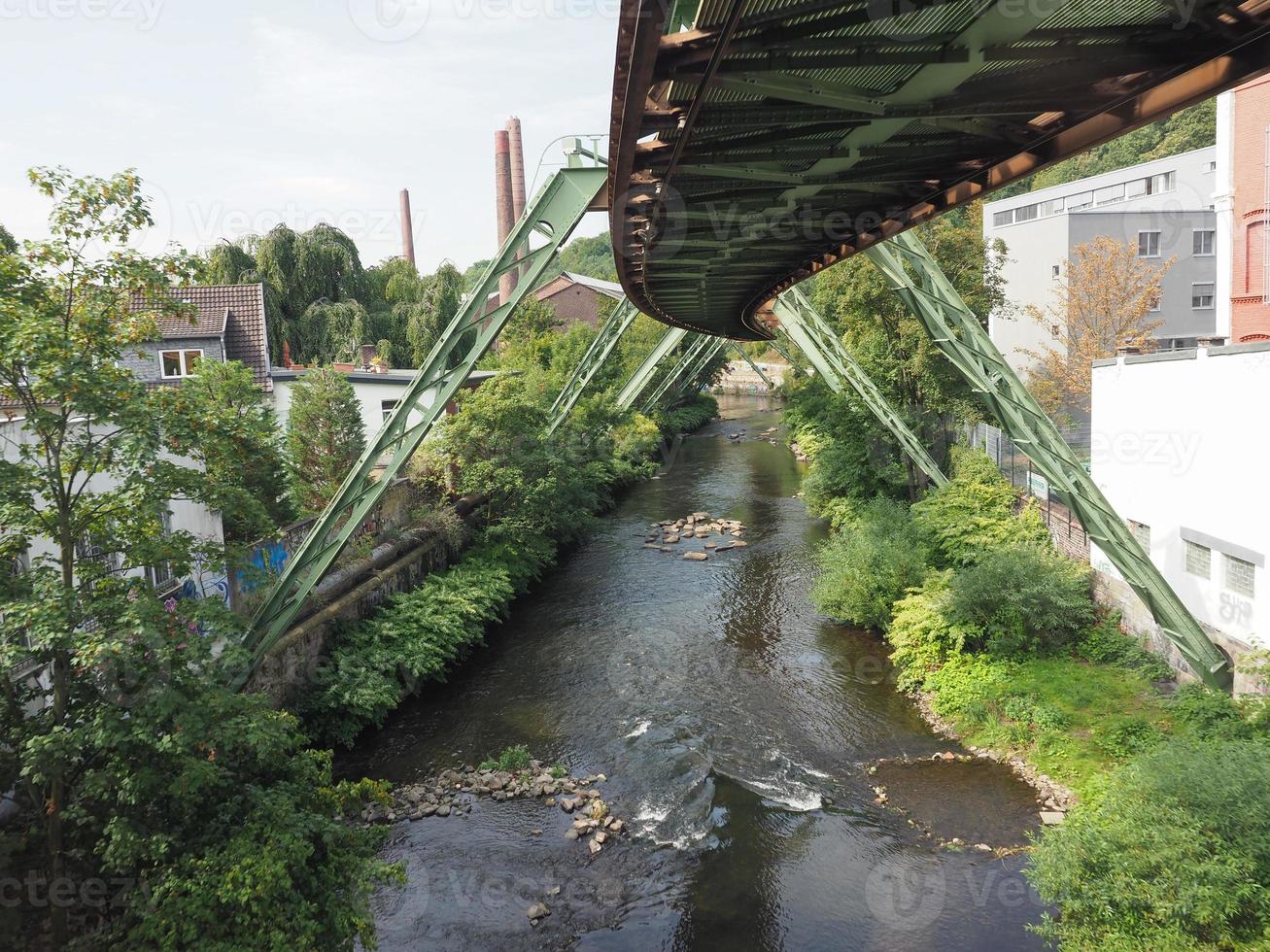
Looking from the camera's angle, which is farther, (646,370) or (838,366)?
(646,370)

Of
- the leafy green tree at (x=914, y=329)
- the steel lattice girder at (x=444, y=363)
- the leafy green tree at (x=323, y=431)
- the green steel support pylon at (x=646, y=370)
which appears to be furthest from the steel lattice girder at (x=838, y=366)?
the leafy green tree at (x=323, y=431)

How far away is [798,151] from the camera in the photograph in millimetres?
5895

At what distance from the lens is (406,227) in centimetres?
4459

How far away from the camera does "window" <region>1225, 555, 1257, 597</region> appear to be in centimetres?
927

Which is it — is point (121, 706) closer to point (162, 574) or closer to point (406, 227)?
point (162, 574)

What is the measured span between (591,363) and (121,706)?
65.4ft

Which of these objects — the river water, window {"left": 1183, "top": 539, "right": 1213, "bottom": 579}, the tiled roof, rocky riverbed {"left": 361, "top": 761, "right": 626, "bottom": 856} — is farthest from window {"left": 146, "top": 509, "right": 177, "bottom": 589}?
window {"left": 1183, "top": 539, "right": 1213, "bottom": 579}

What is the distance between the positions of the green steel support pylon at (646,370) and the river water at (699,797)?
13.0 meters

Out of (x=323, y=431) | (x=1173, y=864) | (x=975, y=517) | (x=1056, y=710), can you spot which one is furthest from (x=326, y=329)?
(x=1173, y=864)

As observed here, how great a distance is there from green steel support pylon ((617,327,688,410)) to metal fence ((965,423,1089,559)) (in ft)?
38.4

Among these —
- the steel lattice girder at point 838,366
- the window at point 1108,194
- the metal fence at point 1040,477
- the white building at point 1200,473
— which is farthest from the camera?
the window at point 1108,194

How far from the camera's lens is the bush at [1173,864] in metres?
5.97

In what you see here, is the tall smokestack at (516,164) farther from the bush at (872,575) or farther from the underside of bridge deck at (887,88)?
the underside of bridge deck at (887,88)

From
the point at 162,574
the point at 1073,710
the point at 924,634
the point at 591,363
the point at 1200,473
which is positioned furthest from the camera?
the point at 591,363
